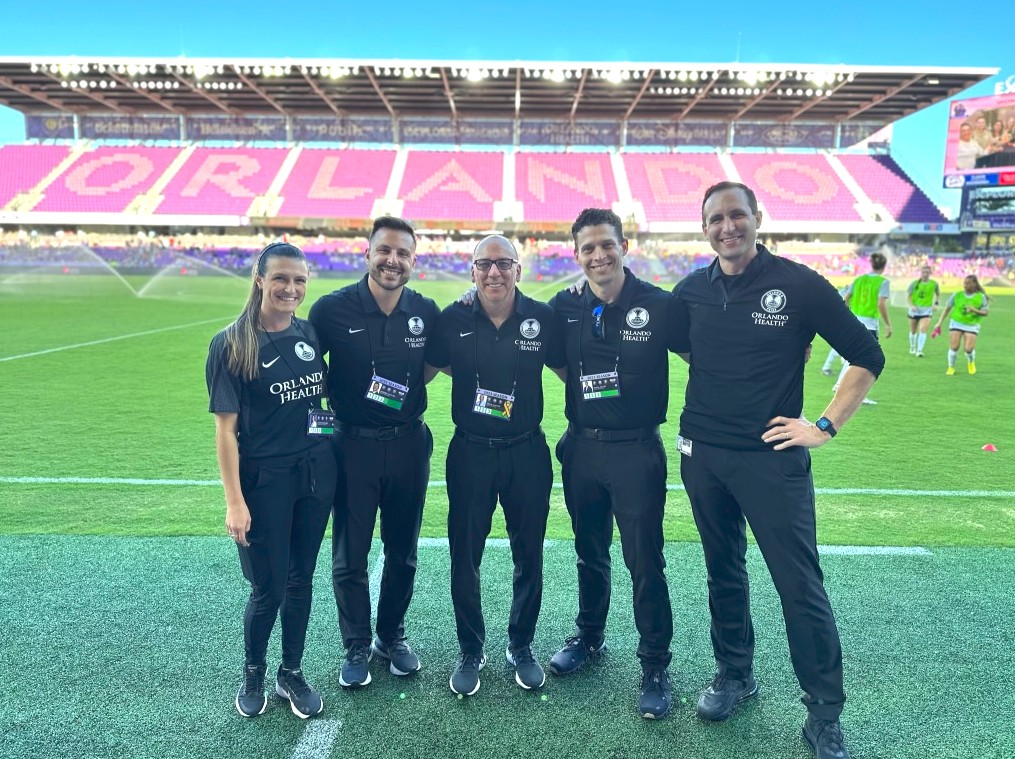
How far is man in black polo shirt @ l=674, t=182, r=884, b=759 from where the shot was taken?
2607mm

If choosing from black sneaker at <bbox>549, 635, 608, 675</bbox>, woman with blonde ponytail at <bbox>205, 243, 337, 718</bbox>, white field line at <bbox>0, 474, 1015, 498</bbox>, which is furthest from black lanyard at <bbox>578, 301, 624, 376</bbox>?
white field line at <bbox>0, 474, 1015, 498</bbox>

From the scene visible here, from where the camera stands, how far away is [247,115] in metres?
45.8

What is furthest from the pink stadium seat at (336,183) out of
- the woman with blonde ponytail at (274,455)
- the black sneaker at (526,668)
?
the black sneaker at (526,668)

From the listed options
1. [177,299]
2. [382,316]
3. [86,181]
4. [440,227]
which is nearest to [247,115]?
[86,181]

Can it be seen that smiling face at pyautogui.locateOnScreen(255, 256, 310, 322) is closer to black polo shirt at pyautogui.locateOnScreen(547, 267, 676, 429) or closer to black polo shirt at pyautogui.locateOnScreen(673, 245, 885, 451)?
black polo shirt at pyautogui.locateOnScreen(547, 267, 676, 429)

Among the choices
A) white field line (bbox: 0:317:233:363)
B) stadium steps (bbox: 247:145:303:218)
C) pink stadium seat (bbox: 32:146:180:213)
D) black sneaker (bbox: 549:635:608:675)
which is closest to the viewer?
black sneaker (bbox: 549:635:608:675)

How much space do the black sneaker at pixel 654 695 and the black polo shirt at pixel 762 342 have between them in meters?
1.03

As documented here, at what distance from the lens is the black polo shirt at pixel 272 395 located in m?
2.60

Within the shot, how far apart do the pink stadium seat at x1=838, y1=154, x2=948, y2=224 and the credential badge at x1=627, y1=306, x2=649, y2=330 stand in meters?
44.7

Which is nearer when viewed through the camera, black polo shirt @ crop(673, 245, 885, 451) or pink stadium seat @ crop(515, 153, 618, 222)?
black polo shirt @ crop(673, 245, 885, 451)

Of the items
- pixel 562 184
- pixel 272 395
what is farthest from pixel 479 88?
pixel 272 395

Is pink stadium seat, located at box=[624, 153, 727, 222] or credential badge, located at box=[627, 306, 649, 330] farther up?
pink stadium seat, located at box=[624, 153, 727, 222]

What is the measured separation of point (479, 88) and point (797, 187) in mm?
20560

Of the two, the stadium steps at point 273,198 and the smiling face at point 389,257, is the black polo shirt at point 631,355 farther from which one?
the stadium steps at point 273,198
